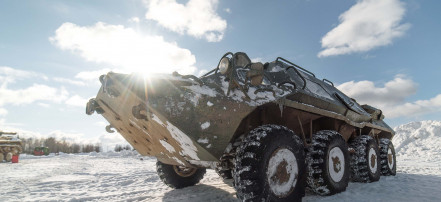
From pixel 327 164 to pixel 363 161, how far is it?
1.93m

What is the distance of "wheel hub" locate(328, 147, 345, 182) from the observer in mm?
4430

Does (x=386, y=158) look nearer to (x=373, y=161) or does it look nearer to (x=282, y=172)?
(x=373, y=161)

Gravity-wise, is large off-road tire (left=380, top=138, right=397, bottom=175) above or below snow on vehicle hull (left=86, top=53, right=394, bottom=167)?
below

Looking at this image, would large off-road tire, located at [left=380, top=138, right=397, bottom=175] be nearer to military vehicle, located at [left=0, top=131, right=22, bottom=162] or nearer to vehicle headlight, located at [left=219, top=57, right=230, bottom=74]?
vehicle headlight, located at [left=219, top=57, right=230, bottom=74]

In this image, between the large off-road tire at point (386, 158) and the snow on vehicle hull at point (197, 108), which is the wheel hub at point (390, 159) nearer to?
the large off-road tire at point (386, 158)

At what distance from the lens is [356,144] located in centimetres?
597

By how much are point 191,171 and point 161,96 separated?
2672 mm

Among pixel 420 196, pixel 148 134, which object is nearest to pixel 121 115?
pixel 148 134

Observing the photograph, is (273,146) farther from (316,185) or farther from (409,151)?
(409,151)

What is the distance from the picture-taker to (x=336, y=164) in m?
4.59

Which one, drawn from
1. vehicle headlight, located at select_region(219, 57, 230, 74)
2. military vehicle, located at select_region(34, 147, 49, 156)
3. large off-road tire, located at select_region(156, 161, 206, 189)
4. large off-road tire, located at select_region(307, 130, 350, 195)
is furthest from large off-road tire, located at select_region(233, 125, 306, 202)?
military vehicle, located at select_region(34, 147, 49, 156)

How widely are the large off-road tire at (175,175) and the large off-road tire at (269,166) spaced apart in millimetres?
2535

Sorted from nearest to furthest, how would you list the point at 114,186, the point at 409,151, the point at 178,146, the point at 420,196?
the point at 178,146 < the point at 420,196 < the point at 114,186 < the point at 409,151

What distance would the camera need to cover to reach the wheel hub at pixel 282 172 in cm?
331
